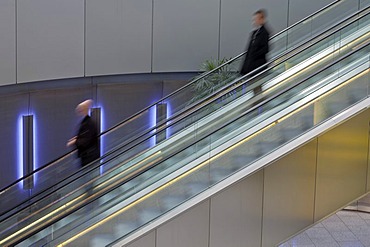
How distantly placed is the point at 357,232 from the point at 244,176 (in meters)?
7.50

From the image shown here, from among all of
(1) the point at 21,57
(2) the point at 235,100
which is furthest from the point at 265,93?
(1) the point at 21,57

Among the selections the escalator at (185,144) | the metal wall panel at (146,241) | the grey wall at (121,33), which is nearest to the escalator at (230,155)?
the escalator at (185,144)

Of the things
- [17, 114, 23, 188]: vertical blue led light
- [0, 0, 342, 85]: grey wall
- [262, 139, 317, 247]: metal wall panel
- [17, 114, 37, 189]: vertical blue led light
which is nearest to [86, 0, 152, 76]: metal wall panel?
[0, 0, 342, 85]: grey wall

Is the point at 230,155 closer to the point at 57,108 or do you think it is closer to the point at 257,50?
the point at 257,50

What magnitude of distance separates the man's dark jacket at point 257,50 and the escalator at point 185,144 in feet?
2.09

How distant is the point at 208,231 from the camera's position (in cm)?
814

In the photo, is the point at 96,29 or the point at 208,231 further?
the point at 96,29

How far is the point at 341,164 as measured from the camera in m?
8.51

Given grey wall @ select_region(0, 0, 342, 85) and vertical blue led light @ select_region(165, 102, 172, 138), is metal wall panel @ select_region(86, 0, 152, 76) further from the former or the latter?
vertical blue led light @ select_region(165, 102, 172, 138)

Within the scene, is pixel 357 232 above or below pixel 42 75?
below

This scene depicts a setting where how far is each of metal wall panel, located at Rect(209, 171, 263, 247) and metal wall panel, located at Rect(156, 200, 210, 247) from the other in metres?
0.10

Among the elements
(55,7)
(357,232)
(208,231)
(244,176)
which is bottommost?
(357,232)

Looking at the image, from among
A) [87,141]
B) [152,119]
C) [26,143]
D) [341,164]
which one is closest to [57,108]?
[26,143]

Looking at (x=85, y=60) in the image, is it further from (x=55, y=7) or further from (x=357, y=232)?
(x=357, y=232)
